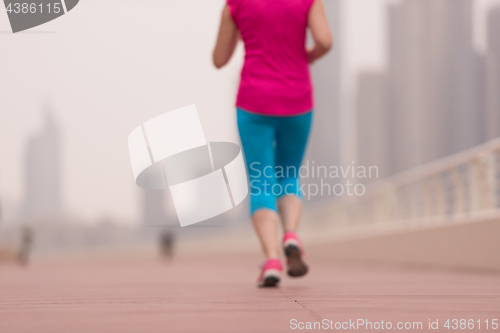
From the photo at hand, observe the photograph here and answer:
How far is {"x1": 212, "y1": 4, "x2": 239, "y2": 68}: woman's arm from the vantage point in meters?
2.77

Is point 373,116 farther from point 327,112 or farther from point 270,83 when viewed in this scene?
point 270,83

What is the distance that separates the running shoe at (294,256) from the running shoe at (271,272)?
49mm

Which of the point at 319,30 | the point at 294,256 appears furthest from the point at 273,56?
the point at 294,256

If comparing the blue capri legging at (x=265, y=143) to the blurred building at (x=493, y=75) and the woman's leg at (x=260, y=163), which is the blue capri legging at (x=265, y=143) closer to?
the woman's leg at (x=260, y=163)

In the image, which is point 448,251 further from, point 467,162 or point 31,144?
point 31,144

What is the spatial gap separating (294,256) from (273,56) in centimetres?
86

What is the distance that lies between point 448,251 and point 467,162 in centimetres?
73

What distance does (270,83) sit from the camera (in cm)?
267

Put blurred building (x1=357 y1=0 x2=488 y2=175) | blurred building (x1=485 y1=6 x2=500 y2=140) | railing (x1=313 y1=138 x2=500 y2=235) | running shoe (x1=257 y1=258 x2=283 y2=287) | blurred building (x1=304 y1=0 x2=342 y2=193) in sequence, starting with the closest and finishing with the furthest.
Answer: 1. running shoe (x1=257 y1=258 x2=283 y2=287)
2. railing (x1=313 y1=138 x2=500 y2=235)
3. blurred building (x1=485 y1=6 x2=500 y2=140)
4. blurred building (x1=357 y1=0 x2=488 y2=175)
5. blurred building (x1=304 y1=0 x2=342 y2=193)

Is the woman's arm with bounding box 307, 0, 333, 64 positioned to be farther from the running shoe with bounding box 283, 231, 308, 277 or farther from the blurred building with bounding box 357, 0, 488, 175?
the blurred building with bounding box 357, 0, 488, 175

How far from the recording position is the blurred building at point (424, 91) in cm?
3797

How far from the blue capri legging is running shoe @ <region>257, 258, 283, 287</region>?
279 millimetres

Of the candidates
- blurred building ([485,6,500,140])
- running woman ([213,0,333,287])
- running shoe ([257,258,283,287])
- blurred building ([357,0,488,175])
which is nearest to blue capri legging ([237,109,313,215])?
running woman ([213,0,333,287])

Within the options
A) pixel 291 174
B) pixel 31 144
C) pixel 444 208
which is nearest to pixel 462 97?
pixel 31 144
